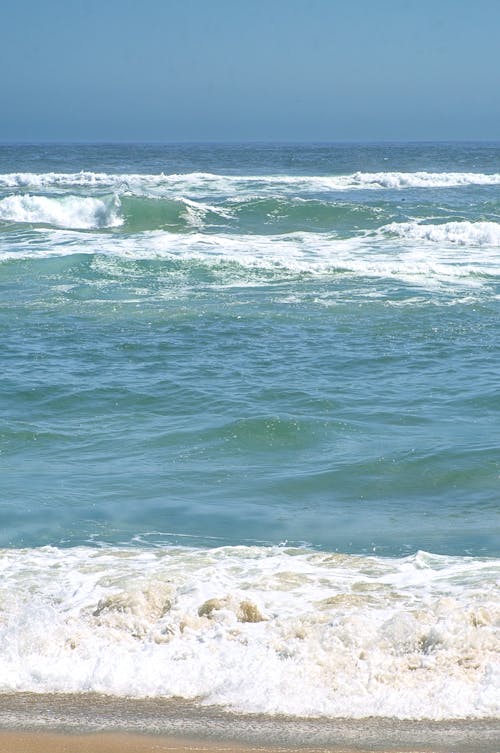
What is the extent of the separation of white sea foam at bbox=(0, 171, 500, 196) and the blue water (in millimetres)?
18057

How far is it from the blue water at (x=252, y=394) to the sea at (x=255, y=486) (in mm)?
35

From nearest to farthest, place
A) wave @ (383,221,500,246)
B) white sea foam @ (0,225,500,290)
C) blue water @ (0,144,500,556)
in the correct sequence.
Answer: blue water @ (0,144,500,556) < white sea foam @ (0,225,500,290) < wave @ (383,221,500,246)

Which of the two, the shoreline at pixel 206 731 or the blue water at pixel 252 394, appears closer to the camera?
the shoreline at pixel 206 731

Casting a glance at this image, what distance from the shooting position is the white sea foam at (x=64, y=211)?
90.8ft

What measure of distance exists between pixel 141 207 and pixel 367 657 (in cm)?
2428

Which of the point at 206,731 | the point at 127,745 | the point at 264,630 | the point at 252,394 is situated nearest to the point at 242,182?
the point at 252,394

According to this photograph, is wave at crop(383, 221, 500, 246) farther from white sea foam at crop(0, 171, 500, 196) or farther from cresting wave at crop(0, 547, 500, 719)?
cresting wave at crop(0, 547, 500, 719)

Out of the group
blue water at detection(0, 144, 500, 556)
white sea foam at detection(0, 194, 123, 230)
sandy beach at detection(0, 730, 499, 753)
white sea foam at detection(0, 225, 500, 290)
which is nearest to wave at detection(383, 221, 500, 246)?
white sea foam at detection(0, 225, 500, 290)

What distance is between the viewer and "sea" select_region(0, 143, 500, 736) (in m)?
4.49

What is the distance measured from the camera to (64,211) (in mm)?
28938

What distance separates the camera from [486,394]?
9750 mm

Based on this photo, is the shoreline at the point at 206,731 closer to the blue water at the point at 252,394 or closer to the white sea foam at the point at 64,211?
the blue water at the point at 252,394

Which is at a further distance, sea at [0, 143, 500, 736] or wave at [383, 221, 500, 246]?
wave at [383, 221, 500, 246]

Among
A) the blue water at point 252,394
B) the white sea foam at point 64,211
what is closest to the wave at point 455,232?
the blue water at point 252,394
